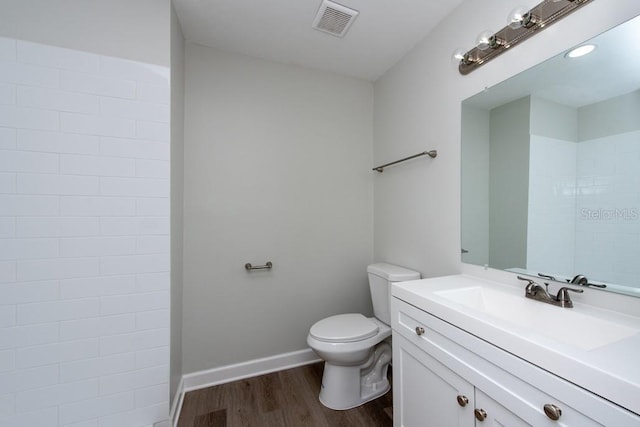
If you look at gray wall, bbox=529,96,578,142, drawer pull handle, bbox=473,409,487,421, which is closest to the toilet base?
drawer pull handle, bbox=473,409,487,421

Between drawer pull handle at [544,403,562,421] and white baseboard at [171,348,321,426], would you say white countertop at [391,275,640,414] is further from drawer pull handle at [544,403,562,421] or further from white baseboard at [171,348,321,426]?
white baseboard at [171,348,321,426]

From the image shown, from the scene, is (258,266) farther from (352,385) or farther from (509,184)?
(509,184)

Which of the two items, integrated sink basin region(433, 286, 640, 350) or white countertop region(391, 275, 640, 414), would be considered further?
integrated sink basin region(433, 286, 640, 350)

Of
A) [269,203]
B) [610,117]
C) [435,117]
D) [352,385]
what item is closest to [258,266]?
[269,203]

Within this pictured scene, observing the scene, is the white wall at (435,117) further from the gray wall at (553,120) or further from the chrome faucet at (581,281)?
the chrome faucet at (581,281)

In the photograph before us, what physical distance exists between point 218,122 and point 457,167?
5.18ft

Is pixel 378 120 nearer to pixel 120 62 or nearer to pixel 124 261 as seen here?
pixel 120 62

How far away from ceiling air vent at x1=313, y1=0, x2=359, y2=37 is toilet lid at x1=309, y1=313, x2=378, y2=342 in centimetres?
189

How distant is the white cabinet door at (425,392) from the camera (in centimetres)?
92

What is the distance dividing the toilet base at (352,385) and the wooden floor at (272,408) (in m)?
0.03

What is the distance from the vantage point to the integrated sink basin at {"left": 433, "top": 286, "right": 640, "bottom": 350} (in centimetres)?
83

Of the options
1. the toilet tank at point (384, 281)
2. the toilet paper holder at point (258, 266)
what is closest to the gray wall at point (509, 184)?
the toilet tank at point (384, 281)

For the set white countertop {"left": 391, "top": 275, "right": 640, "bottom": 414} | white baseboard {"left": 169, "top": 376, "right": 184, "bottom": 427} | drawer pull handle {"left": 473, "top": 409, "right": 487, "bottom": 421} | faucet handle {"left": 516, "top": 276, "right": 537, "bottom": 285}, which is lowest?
white baseboard {"left": 169, "top": 376, "right": 184, "bottom": 427}

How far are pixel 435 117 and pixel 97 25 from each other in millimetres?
1852
